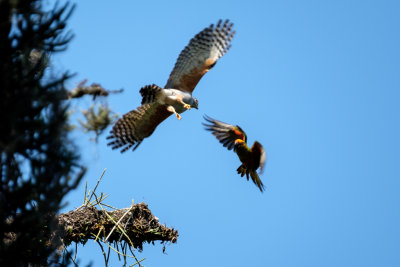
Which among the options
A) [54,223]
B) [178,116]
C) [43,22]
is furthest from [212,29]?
[54,223]

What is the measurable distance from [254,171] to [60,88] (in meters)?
2.66

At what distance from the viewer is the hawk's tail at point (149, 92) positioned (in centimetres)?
762

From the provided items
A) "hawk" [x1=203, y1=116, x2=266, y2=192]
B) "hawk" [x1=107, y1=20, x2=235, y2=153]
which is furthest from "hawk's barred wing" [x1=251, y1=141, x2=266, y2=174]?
"hawk" [x1=107, y1=20, x2=235, y2=153]

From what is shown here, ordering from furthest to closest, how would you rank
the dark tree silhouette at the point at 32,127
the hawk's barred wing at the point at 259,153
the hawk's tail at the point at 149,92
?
1. the hawk's tail at the point at 149,92
2. the hawk's barred wing at the point at 259,153
3. the dark tree silhouette at the point at 32,127

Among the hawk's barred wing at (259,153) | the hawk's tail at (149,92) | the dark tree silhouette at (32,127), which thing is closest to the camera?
the dark tree silhouette at (32,127)

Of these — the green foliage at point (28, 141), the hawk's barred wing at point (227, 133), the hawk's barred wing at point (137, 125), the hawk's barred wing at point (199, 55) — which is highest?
the hawk's barred wing at point (199, 55)

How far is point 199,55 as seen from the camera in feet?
26.4

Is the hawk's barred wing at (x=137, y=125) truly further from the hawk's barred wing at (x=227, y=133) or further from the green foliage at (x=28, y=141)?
the green foliage at (x=28, y=141)

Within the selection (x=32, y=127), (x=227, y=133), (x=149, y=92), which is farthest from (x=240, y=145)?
(x=32, y=127)

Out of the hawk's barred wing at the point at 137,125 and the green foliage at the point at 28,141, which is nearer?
the green foliage at the point at 28,141

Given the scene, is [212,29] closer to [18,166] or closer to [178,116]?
[178,116]

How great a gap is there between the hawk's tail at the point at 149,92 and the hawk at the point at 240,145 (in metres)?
0.92

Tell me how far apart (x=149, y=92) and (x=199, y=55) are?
0.89m

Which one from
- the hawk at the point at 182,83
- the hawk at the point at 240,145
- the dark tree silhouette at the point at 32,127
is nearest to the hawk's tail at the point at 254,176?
the hawk at the point at 240,145
